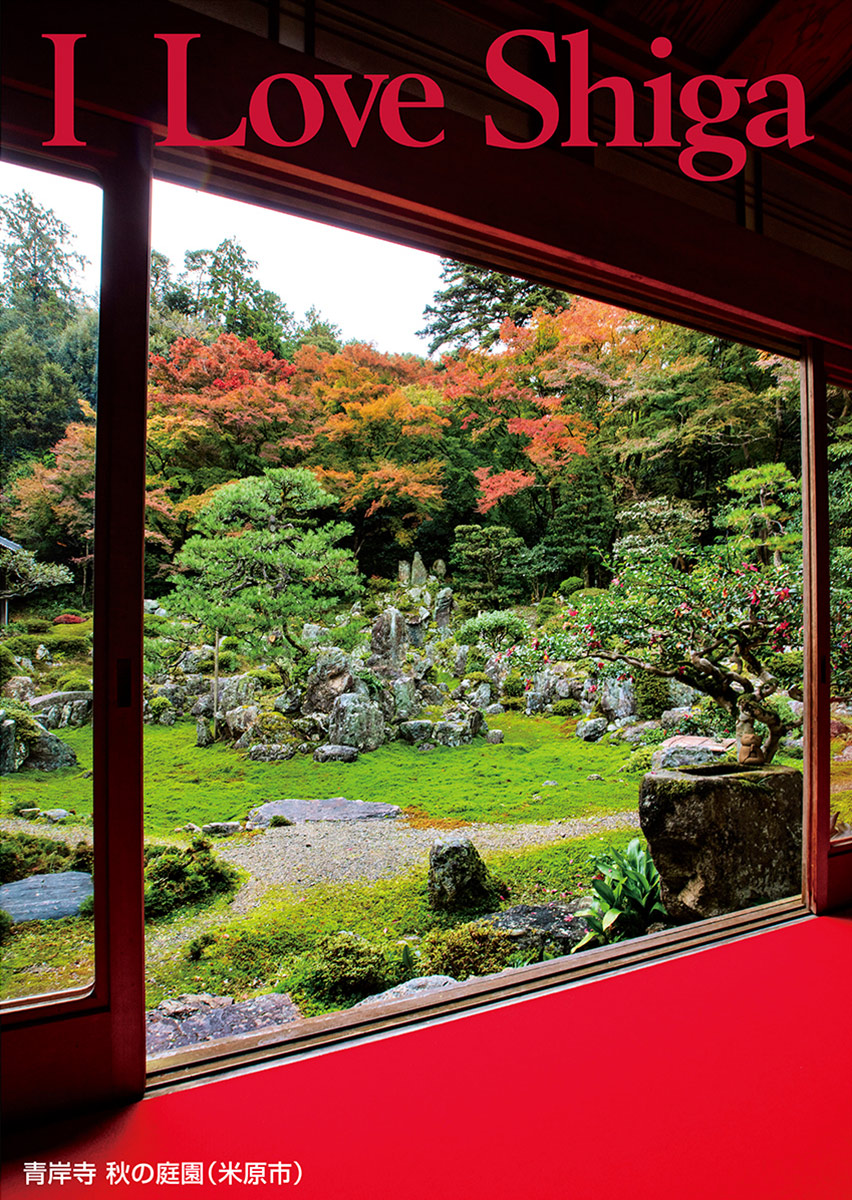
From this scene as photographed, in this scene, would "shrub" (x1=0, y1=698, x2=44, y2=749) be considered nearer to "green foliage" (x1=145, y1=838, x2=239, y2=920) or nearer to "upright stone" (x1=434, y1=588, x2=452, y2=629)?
"green foliage" (x1=145, y1=838, x2=239, y2=920)

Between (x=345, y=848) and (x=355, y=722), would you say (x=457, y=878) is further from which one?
(x=355, y=722)

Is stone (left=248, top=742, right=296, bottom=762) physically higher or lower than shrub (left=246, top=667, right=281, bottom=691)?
lower

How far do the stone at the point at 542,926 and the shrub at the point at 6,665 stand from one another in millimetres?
3221

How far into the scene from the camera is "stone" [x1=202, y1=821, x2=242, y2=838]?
400 centimetres

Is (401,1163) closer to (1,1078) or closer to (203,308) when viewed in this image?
(1,1078)

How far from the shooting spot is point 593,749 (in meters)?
5.32

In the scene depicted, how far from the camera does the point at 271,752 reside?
4.45 meters

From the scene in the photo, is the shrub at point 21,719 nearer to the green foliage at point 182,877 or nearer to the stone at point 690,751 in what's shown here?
the green foliage at point 182,877

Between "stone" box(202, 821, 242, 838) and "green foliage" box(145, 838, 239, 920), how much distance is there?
6 cm

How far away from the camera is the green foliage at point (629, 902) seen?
2871 millimetres

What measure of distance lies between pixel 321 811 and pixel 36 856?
3.31 meters

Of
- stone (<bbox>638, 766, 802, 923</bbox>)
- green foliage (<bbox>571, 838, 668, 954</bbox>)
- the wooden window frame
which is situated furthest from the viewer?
green foliage (<bbox>571, 838, 668, 954</bbox>)

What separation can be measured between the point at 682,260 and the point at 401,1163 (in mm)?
2271

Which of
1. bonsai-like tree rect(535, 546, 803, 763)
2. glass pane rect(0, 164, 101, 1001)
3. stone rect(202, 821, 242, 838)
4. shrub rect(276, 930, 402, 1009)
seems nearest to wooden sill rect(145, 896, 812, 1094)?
glass pane rect(0, 164, 101, 1001)
